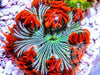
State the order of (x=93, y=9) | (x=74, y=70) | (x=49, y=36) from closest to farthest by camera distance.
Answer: (x=74, y=70), (x=49, y=36), (x=93, y=9)

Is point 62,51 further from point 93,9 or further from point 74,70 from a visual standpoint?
point 93,9

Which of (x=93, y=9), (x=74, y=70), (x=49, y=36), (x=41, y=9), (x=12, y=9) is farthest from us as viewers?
(x=93, y=9)

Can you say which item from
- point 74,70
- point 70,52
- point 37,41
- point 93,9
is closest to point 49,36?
point 37,41

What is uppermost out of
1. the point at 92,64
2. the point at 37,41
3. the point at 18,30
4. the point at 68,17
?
the point at 68,17

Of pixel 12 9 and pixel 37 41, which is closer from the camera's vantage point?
pixel 37 41

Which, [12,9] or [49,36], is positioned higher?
[12,9]

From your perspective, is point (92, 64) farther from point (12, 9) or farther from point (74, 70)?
point (12, 9)

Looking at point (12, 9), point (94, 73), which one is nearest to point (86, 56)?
point (94, 73)
